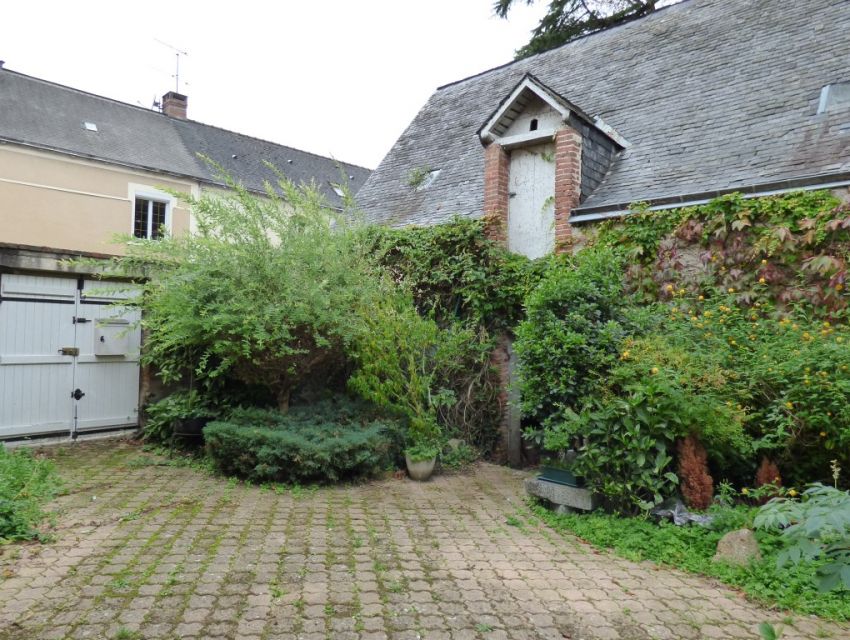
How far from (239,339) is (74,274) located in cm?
311

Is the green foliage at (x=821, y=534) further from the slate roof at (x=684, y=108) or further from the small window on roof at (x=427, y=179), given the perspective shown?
the small window on roof at (x=427, y=179)

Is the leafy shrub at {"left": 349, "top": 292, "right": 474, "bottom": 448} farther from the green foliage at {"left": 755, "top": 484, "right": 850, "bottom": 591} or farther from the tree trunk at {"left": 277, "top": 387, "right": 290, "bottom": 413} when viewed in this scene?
the green foliage at {"left": 755, "top": 484, "right": 850, "bottom": 591}

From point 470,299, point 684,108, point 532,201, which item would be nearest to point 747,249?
point 532,201

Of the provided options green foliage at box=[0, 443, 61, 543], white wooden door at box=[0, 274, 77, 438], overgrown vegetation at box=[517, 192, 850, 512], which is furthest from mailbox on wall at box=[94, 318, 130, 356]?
overgrown vegetation at box=[517, 192, 850, 512]

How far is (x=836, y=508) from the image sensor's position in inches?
79.0

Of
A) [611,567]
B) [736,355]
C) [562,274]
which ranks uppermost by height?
[562,274]

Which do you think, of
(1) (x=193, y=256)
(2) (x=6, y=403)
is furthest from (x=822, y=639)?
(2) (x=6, y=403)

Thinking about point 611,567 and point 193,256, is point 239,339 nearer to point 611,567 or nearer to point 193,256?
point 193,256

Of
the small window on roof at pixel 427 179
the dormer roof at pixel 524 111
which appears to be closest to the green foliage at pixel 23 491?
the dormer roof at pixel 524 111

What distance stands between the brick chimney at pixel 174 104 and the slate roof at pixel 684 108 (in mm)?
11257

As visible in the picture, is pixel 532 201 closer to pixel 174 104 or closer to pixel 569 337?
pixel 569 337

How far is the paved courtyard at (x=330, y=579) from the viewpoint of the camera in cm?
321

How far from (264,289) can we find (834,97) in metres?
6.93

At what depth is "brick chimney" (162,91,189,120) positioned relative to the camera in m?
20.0
